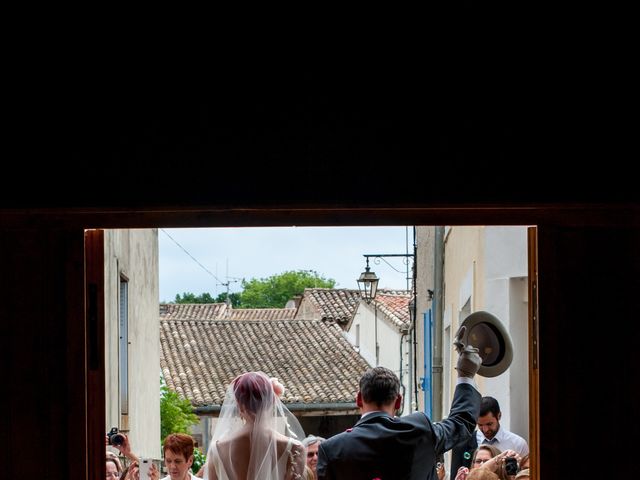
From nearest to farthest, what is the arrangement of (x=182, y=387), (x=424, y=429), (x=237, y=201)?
(x=237, y=201), (x=424, y=429), (x=182, y=387)

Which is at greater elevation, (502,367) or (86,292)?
(86,292)

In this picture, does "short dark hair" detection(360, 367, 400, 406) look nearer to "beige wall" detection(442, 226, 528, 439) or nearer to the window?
"beige wall" detection(442, 226, 528, 439)

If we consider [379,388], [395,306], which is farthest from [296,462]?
[395,306]

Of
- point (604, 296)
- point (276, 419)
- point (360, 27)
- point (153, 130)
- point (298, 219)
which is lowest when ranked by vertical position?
point (276, 419)

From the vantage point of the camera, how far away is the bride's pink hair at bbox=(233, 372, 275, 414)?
5.13m

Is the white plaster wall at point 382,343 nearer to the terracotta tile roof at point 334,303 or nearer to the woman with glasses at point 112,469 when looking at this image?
the terracotta tile roof at point 334,303

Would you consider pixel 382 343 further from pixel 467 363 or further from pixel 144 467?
pixel 467 363

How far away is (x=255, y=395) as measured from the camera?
5.14 m

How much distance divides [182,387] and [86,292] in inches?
840

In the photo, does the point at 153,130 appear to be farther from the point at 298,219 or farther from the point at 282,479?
the point at 282,479

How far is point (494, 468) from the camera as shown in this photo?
5.16m

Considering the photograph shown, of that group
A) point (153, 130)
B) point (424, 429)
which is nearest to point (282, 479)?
point (424, 429)

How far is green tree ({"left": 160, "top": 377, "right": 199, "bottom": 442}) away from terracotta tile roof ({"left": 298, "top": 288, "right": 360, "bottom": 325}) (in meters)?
12.6

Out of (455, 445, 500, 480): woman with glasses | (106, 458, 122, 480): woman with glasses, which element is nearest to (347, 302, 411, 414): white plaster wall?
(106, 458, 122, 480): woman with glasses
